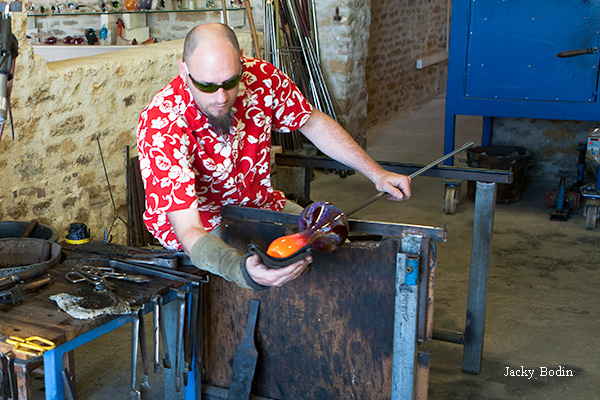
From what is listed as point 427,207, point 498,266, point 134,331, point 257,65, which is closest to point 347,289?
point 134,331

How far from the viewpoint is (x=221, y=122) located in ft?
7.43

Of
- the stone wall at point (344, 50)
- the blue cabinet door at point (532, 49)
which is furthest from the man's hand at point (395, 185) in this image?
the stone wall at point (344, 50)

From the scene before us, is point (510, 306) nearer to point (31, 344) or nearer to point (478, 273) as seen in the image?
point (478, 273)

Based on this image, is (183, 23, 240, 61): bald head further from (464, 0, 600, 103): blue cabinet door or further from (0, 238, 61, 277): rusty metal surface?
(464, 0, 600, 103): blue cabinet door

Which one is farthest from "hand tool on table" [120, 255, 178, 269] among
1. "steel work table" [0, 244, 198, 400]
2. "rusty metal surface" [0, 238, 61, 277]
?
"rusty metal surface" [0, 238, 61, 277]

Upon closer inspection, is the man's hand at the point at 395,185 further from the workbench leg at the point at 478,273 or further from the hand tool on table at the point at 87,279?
the hand tool on table at the point at 87,279

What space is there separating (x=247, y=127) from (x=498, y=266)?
7.89ft

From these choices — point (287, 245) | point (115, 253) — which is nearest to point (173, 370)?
point (115, 253)

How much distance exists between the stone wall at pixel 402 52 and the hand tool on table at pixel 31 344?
268 inches

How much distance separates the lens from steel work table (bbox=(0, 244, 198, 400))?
1866 mm

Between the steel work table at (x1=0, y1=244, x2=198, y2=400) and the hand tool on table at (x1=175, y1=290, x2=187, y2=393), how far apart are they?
0.04 metres

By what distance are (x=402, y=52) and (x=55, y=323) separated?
7.92 metres

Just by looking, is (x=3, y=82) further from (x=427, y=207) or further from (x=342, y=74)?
(x=342, y=74)

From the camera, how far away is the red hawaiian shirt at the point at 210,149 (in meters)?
2.15
